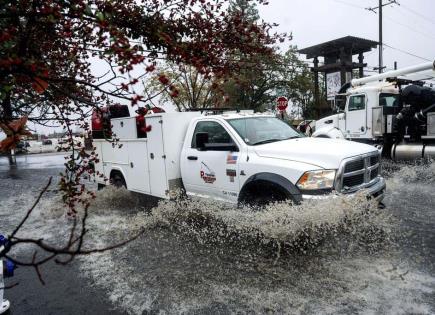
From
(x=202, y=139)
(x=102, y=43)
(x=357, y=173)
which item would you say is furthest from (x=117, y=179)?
(x=102, y=43)

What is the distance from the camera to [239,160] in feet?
18.6

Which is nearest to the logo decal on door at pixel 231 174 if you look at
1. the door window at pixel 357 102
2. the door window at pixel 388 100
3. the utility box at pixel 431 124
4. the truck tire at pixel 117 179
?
the truck tire at pixel 117 179

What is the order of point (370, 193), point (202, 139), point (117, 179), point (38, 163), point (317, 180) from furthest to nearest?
point (38, 163) < point (117, 179) < point (202, 139) < point (370, 193) < point (317, 180)

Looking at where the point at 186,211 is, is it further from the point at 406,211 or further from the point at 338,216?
the point at 406,211

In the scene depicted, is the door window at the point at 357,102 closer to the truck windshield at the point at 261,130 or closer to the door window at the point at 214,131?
the truck windshield at the point at 261,130

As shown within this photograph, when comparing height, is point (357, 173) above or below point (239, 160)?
below

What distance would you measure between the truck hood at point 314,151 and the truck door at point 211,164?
529 millimetres

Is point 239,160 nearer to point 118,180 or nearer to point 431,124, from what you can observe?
point 118,180

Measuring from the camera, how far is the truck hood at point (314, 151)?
16.3 feet

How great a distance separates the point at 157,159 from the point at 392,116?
8395mm

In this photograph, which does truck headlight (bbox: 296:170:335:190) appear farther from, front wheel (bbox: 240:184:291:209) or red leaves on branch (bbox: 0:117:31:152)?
red leaves on branch (bbox: 0:117:31:152)

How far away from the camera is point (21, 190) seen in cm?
1220

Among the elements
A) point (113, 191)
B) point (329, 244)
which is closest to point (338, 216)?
point (329, 244)

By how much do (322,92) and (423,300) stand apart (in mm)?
44468
